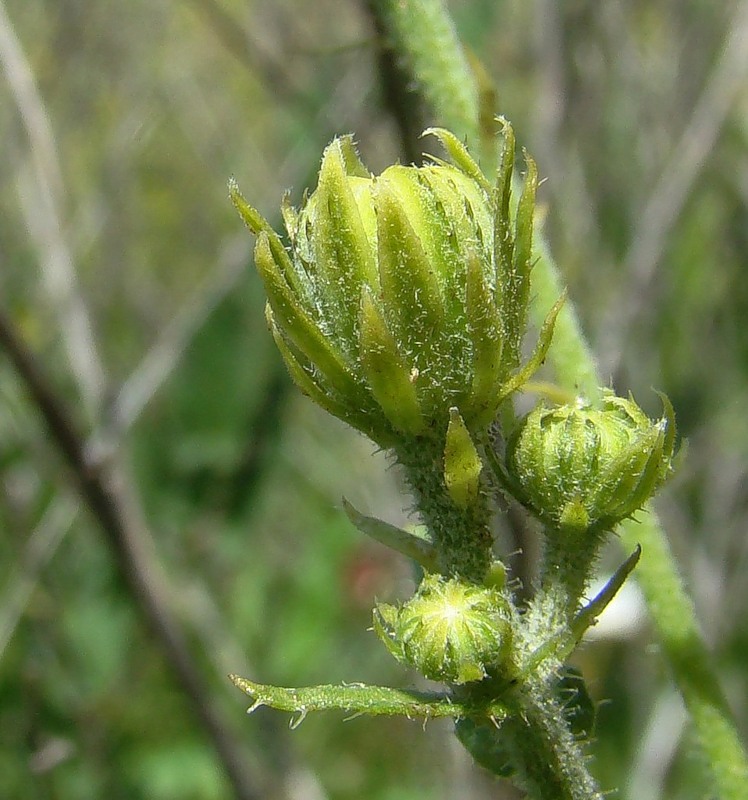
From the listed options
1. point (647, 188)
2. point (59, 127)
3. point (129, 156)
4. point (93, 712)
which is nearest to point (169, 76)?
point (59, 127)

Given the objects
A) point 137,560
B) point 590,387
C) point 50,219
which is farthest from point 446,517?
point 50,219

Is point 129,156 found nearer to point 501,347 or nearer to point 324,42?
point 324,42

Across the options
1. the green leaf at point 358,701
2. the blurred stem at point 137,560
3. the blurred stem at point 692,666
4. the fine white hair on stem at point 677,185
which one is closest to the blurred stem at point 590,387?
the blurred stem at point 692,666

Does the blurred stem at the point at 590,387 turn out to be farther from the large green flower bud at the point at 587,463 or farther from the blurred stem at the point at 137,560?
the blurred stem at the point at 137,560

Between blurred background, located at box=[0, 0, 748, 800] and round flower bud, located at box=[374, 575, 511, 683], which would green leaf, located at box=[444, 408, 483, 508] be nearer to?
round flower bud, located at box=[374, 575, 511, 683]

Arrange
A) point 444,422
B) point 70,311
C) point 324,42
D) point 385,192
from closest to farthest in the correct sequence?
point 385,192, point 444,422, point 70,311, point 324,42

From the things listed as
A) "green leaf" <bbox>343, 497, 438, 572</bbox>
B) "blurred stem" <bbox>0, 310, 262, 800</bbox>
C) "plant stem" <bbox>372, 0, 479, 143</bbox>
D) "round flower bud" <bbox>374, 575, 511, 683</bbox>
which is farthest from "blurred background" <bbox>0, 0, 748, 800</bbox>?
"round flower bud" <bbox>374, 575, 511, 683</bbox>
